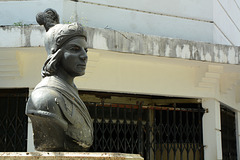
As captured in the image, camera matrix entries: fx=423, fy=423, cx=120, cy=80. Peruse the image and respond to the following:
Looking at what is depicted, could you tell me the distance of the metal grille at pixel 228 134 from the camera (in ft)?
26.1

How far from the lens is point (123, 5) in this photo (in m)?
6.56

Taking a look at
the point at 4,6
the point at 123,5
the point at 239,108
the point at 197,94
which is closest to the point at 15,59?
the point at 4,6

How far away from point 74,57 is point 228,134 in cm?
579

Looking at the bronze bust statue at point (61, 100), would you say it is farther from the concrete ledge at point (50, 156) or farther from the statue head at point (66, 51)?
the concrete ledge at point (50, 156)

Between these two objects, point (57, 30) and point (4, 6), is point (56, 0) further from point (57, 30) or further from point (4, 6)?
point (57, 30)

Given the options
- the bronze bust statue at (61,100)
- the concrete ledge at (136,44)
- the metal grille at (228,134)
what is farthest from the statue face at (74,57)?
the metal grille at (228,134)

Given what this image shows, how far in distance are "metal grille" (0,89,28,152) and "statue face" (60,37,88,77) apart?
10.5 feet

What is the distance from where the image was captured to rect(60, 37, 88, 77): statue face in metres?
3.14

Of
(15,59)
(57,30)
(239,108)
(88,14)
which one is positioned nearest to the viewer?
(57,30)

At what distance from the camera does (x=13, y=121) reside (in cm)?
634

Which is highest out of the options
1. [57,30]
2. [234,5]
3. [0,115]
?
[234,5]

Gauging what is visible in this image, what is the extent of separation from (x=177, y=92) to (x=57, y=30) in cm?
406

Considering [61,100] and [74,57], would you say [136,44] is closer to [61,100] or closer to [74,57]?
[74,57]

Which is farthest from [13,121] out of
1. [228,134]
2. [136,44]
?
[228,134]
